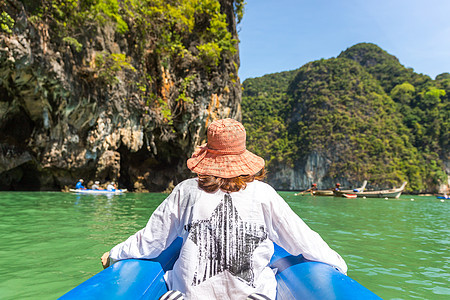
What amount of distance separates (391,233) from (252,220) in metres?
5.76

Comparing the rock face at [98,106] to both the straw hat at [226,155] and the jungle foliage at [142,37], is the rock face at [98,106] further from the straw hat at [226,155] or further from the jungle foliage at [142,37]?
the straw hat at [226,155]

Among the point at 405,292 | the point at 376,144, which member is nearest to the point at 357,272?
the point at 405,292

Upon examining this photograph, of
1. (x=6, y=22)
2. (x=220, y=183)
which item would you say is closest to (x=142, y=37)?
(x=6, y=22)

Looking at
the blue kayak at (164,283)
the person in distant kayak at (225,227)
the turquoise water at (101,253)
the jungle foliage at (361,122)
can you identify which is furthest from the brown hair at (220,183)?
the jungle foliage at (361,122)

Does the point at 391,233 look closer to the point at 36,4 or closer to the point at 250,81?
the point at 36,4

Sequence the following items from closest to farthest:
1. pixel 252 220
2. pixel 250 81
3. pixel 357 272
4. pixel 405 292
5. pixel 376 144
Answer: pixel 252 220, pixel 405 292, pixel 357 272, pixel 376 144, pixel 250 81

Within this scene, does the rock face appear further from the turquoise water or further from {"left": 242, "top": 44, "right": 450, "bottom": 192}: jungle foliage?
{"left": 242, "top": 44, "right": 450, "bottom": 192}: jungle foliage

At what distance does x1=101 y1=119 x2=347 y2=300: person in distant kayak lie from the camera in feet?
4.08

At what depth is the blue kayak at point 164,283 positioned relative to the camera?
1.22 m

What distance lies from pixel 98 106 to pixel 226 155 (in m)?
13.2

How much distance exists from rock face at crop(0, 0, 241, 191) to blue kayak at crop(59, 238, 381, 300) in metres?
10.3

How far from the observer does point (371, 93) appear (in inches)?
2229

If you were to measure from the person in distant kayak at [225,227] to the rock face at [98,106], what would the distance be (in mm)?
10452

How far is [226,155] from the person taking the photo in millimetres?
1381
